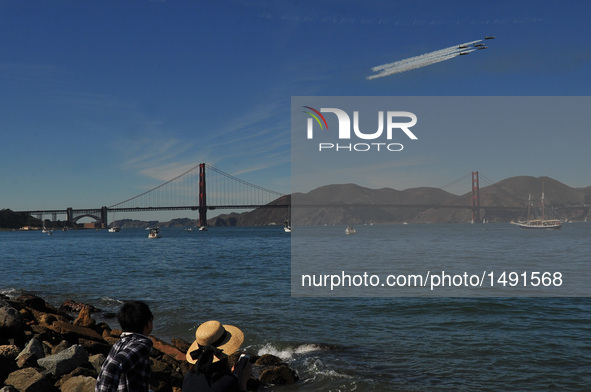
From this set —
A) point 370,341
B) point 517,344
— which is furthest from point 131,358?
point 517,344

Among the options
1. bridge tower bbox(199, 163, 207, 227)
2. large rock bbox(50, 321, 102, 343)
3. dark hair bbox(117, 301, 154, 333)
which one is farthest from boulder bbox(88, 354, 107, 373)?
bridge tower bbox(199, 163, 207, 227)

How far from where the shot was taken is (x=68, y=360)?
293 inches

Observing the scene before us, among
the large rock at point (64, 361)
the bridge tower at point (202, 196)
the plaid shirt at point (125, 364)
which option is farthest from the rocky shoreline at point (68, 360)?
the bridge tower at point (202, 196)

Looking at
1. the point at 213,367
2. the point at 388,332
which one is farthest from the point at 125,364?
the point at 388,332

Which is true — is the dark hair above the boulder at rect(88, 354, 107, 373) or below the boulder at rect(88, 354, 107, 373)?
above

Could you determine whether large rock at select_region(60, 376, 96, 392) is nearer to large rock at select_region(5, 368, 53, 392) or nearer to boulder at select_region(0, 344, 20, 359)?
large rock at select_region(5, 368, 53, 392)

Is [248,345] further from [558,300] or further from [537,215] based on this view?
[537,215]

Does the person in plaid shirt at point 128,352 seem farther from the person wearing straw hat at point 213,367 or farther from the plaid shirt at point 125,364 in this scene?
the person wearing straw hat at point 213,367

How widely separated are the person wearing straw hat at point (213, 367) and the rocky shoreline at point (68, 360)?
3.72 m

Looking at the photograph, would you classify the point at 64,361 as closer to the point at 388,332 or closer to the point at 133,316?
the point at 133,316

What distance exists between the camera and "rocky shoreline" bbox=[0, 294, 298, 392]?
21.7 feet

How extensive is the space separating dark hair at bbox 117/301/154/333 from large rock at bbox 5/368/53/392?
12.8 feet

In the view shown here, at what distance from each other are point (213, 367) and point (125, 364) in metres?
0.66

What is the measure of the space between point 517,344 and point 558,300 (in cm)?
934
